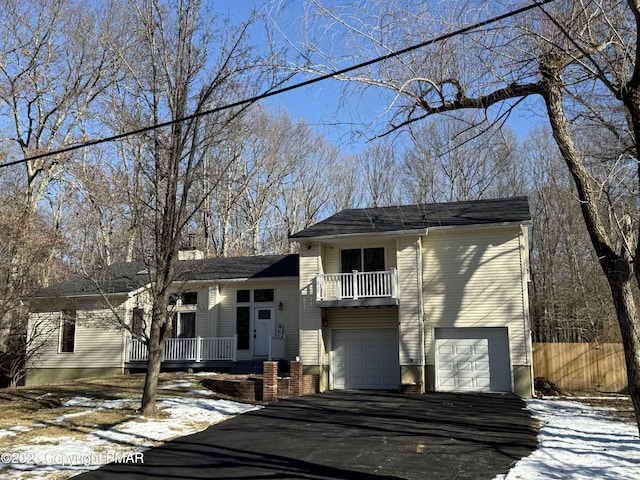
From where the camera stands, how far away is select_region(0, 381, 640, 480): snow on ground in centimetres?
832

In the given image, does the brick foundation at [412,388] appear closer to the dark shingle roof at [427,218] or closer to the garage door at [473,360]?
the garage door at [473,360]

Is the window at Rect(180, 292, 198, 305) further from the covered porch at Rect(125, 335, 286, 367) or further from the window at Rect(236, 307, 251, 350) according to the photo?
the window at Rect(236, 307, 251, 350)

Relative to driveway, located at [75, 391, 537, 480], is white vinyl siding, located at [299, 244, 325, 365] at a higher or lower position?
higher

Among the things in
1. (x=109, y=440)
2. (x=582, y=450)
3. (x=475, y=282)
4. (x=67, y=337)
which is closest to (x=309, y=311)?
(x=475, y=282)

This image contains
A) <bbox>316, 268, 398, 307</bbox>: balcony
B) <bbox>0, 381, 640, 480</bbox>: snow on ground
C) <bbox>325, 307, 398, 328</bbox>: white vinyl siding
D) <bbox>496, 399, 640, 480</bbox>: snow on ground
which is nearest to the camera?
<bbox>496, 399, 640, 480</bbox>: snow on ground

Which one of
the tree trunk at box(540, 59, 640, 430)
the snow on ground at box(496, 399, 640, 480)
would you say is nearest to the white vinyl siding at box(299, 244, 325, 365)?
the snow on ground at box(496, 399, 640, 480)

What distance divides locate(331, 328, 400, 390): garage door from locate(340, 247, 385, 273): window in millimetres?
2251

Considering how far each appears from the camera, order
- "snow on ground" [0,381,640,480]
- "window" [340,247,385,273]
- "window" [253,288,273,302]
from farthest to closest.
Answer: "window" [253,288,273,302] → "window" [340,247,385,273] → "snow on ground" [0,381,640,480]

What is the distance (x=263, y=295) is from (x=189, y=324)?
3.48m

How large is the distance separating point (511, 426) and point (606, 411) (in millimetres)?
4426

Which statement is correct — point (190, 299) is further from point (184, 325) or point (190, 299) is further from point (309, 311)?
point (309, 311)

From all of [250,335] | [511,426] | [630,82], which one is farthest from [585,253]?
[630,82]

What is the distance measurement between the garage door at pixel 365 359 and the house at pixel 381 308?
0.04 m

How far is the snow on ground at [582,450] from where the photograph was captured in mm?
8109
